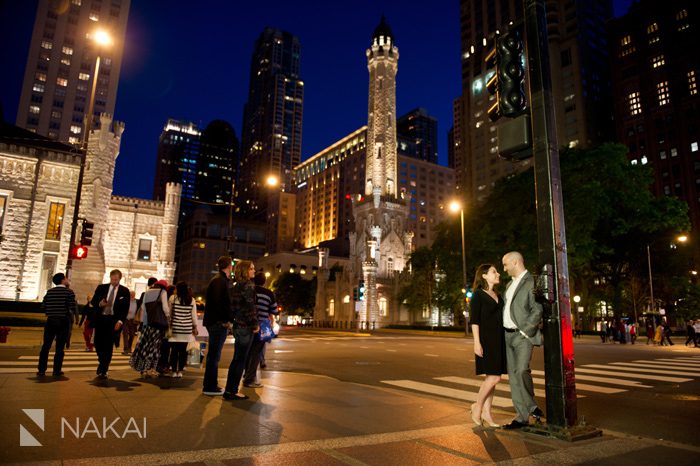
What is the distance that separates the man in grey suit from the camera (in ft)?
18.4

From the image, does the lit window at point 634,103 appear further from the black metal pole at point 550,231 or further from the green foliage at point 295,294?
the black metal pole at point 550,231

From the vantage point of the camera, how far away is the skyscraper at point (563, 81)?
101875mm

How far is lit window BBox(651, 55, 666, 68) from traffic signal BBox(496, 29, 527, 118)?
112 metres

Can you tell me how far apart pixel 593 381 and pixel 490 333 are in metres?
6.57

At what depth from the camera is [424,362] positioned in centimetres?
1464

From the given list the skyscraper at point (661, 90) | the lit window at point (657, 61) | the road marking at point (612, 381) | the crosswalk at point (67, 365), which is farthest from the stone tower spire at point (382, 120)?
the road marking at point (612, 381)

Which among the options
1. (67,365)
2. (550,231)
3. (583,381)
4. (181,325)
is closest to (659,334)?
(583,381)

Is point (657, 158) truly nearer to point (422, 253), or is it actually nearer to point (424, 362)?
point (422, 253)

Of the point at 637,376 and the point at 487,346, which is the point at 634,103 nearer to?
the point at 637,376

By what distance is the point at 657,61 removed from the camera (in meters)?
95.4

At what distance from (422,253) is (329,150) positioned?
130 m

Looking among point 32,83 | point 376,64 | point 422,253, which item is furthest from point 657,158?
point 32,83

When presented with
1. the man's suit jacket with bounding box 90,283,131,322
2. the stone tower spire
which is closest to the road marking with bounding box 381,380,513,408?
the man's suit jacket with bounding box 90,283,131,322

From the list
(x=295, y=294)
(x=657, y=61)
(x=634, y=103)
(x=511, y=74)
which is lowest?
(x=511, y=74)
